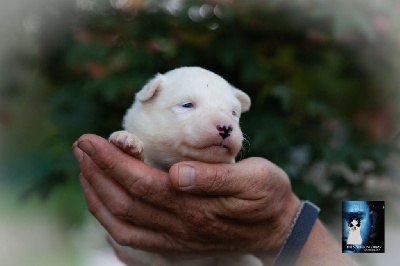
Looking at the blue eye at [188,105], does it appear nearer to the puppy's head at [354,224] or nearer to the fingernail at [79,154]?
the fingernail at [79,154]

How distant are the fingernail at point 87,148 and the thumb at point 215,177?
1.02ft

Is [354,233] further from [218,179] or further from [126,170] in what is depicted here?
[126,170]

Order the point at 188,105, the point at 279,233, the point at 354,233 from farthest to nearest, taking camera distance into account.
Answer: the point at 354,233
the point at 279,233
the point at 188,105

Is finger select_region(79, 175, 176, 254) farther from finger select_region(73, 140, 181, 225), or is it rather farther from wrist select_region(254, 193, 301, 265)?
wrist select_region(254, 193, 301, 265)

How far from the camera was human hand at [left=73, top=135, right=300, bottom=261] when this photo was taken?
178cm

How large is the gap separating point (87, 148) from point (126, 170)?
0.17m

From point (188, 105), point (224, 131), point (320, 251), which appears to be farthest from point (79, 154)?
point (320, 251)

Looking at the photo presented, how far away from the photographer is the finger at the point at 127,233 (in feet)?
6.41

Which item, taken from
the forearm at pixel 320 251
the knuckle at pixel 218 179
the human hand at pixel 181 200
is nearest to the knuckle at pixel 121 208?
the human hand at pixel 181 200

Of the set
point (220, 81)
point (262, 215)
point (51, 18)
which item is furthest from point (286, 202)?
point (51, 18)

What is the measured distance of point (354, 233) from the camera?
2410 millimetres

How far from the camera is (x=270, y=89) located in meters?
2.83

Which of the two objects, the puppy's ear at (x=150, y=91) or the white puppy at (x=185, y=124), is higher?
the puppy's ear at (x=150, y=91)

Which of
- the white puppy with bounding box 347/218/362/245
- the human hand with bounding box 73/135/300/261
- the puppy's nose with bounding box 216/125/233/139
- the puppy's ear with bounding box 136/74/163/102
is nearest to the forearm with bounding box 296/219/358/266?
the white puppy with bounding box 347/218/362/245
